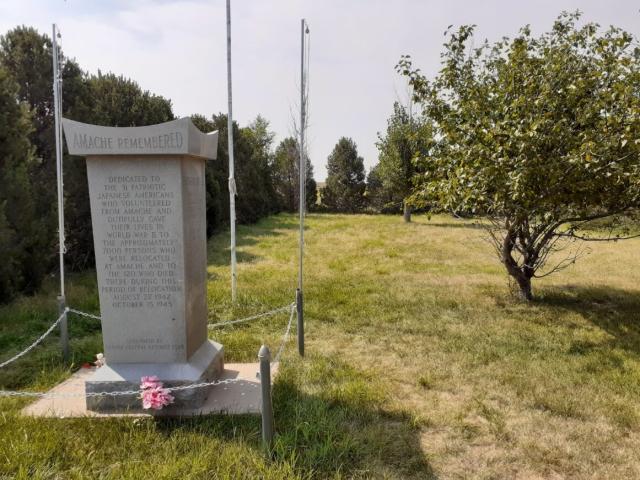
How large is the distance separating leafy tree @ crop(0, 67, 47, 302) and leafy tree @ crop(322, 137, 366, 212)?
29306mm

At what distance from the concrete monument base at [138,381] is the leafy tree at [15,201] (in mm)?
4974

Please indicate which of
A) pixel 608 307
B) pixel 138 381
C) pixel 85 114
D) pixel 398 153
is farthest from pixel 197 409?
pixel 398 153

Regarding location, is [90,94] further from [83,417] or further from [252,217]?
[252,217]

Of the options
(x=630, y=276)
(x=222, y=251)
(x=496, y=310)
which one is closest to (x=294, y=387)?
(x=496, y=310)

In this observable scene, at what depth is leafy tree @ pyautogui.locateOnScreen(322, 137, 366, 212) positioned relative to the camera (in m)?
37.2

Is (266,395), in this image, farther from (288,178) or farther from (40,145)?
(288,178)

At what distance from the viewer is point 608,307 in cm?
839

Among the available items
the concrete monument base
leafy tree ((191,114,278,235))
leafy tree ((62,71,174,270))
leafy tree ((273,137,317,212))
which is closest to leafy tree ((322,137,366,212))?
leafy tree ((273,137,317,212))

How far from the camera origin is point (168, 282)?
4.35 meters

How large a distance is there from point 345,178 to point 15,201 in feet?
98.4

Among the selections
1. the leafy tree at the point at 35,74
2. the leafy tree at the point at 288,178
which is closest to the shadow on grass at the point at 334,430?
the leafy tree at the point at 35,74

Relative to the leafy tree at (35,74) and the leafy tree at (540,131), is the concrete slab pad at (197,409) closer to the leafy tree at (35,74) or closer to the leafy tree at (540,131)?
the leafy tree at (540,131)

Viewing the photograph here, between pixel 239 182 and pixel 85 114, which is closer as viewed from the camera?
pixel 85 114

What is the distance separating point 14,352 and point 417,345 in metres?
5.29
